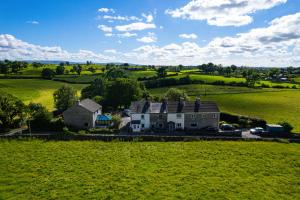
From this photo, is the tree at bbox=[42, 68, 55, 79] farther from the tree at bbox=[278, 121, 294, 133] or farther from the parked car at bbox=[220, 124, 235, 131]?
the tree at bbox=[278, 121, 294, 133]

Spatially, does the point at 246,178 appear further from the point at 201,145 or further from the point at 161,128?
the point at 161,128

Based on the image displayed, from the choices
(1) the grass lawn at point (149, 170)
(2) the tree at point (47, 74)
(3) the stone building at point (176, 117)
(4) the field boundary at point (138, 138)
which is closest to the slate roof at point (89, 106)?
(3) the stone building at point (176, 117)

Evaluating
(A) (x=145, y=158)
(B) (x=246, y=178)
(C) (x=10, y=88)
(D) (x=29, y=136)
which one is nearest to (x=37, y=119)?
(D) (x=29, y=136)

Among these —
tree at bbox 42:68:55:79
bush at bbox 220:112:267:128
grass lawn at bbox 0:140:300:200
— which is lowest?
grass lawn at bbox 0:140:300:200

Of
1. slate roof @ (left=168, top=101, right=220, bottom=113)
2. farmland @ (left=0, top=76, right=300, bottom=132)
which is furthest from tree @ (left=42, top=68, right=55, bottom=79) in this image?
slate roof @ (left=168, top=101, right=220, bottom=113)

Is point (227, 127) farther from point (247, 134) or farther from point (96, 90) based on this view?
point (96, 90)

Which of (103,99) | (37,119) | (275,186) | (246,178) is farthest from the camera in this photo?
(103,99)

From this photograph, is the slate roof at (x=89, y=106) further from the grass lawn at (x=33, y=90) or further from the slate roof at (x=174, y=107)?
the grass lawn at (x=33, y=90)
